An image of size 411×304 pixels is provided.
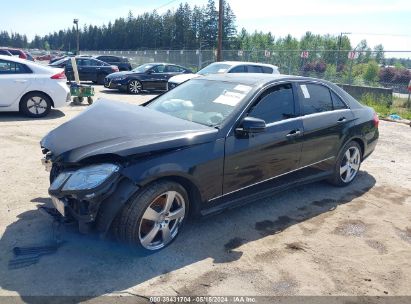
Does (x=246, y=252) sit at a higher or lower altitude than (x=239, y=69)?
lower

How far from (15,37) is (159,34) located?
96482 mm

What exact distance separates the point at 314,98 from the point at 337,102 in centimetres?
56

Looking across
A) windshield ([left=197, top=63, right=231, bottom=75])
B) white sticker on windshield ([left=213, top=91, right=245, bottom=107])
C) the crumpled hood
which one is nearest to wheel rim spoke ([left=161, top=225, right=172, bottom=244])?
the crumpled hood

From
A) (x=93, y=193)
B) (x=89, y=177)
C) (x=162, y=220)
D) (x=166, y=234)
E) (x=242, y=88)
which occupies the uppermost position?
(x=242, y=88)

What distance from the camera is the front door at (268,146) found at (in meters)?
3.83

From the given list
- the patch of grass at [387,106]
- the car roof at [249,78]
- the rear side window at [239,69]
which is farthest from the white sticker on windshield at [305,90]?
the patch of grass at [387,106]

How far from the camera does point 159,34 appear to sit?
81.0 metres

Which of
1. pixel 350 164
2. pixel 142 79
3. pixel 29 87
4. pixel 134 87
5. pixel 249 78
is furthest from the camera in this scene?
pixel 142 79

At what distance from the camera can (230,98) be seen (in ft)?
13.6

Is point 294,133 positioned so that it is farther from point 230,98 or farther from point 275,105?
point 230,98

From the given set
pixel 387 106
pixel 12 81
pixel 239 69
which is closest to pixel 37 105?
pixel 12 81

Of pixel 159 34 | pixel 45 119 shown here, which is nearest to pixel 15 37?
pixel 159 34

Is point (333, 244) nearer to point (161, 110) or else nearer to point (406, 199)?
point (406, 199)

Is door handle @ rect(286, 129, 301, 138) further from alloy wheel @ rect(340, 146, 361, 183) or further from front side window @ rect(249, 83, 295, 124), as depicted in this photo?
alloy wheel @ rect(340, 146, 361, 183)
